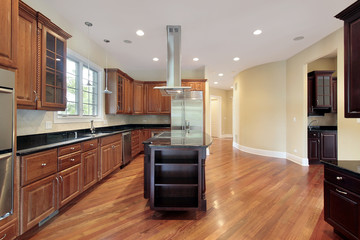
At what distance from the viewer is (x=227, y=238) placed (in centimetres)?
166

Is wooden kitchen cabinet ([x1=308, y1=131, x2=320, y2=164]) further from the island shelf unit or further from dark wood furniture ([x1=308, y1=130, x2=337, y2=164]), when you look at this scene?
the island shelf unit

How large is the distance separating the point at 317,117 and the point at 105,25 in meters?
5.98

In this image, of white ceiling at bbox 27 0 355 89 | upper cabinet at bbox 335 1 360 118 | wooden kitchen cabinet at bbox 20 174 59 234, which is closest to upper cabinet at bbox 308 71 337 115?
white ceiling at bbox 27 0 355 89

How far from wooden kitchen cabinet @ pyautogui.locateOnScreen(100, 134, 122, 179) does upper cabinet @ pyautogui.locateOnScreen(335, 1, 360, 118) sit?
3566 mm

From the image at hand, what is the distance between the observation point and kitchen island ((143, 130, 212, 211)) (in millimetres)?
2020

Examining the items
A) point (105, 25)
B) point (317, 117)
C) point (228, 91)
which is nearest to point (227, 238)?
point (105, 25)

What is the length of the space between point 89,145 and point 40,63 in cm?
131

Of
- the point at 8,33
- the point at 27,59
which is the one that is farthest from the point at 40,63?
the point at 8,33

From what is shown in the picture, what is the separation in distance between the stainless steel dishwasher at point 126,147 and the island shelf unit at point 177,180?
78.5 inches

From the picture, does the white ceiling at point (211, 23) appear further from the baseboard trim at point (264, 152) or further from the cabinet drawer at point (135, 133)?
the baseboard trim at point (264, 152)

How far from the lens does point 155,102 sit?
564cm

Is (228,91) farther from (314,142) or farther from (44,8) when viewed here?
(44,8)

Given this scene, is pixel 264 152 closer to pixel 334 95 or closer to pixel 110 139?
pixel 334 95

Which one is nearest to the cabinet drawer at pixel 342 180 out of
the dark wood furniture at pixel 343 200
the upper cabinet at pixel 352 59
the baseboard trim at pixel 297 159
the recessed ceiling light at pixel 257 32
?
the dark wood furniture at pixel 343 200
